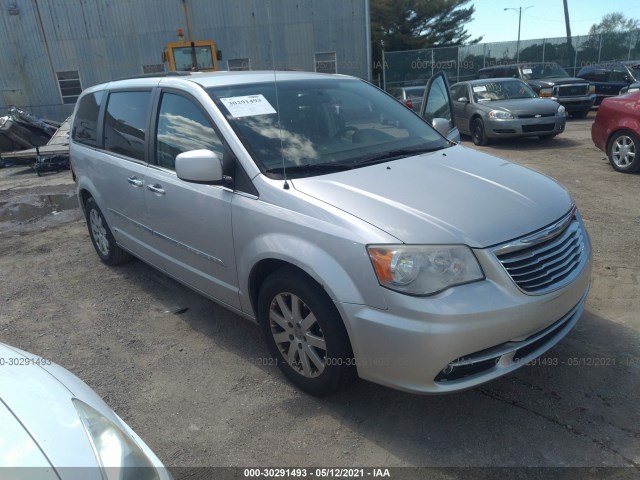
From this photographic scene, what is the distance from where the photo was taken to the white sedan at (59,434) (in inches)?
56.2

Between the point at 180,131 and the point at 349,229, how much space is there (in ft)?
5.74

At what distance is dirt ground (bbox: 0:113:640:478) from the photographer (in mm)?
2465

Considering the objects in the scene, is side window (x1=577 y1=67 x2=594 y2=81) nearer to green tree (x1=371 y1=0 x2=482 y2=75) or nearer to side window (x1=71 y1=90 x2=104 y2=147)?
side window (x1=71 y1=90 x2=104 y2=147)

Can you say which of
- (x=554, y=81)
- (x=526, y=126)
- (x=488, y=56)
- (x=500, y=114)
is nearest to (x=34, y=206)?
(x=500, y=114)

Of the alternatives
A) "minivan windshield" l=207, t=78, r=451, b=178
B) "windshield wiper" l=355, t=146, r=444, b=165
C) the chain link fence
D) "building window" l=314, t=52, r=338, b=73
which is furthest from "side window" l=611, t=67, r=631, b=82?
"windshield wiper" l=355, t=146, r=444, b=165

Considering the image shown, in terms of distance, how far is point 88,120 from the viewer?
497 cm

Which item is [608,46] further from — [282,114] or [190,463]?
[190,463]

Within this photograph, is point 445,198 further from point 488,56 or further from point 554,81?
point 488,56

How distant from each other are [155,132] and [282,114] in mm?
1109

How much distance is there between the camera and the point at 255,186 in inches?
112

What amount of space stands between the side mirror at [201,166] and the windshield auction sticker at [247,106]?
0.40m

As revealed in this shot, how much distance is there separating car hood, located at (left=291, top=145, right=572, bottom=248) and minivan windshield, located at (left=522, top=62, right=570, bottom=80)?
15.0 m

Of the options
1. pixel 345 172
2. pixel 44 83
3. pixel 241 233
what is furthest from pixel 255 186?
pixel 44 83

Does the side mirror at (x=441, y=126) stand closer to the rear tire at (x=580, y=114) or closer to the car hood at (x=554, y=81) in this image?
the car hood at (x=554, y=81)
